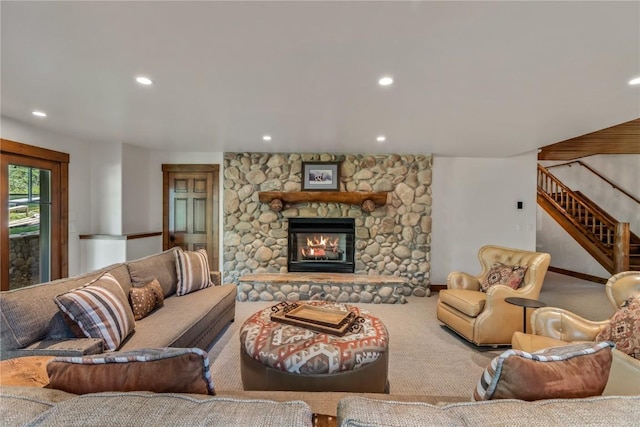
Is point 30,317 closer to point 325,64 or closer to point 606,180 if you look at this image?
point 325,64

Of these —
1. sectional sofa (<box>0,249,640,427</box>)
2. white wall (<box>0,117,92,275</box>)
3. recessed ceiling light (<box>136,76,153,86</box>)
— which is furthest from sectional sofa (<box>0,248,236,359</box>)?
white wall (<box>0,117,92,275</box>)

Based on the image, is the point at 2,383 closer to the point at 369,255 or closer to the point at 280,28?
the point at 280,28

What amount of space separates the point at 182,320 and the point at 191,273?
87 centimetres

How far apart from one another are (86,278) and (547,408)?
2.75 m

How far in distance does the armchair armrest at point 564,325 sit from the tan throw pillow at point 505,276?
2.54ft

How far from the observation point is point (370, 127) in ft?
10.4

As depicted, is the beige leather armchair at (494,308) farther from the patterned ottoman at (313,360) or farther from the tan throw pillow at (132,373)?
the tan throw pillow at (132,373)

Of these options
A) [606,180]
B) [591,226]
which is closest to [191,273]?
[591,226]

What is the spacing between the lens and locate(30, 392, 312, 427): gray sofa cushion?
0.66m

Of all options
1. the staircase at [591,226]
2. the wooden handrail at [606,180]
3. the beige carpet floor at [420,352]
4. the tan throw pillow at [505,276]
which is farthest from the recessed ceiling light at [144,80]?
the wooden handrail at [606,180]

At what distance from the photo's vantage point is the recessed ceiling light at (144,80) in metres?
2.02

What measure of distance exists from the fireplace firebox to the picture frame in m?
0.52

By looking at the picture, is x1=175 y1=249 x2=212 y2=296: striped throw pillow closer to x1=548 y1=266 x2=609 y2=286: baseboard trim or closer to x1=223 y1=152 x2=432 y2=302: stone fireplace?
x1=223 y1=152 x2=432 y2=302: stone fireplace

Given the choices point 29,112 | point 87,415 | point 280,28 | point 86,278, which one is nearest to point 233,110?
point 280,28
